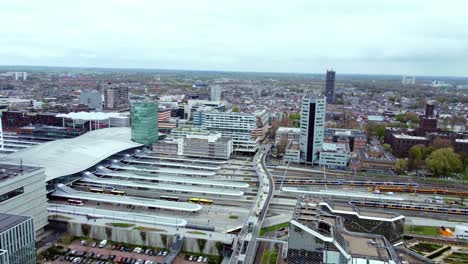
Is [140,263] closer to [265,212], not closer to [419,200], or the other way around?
[265,212]

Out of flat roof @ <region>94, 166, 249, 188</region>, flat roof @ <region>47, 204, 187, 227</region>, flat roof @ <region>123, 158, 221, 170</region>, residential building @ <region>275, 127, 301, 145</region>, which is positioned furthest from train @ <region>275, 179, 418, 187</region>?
residential building @ <region>275, 127, 301, 145</region>

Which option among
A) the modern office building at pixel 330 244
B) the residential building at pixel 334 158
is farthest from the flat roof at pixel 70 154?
the residential building at pixel 334 158

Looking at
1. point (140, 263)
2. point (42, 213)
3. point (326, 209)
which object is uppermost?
point (326, 209)

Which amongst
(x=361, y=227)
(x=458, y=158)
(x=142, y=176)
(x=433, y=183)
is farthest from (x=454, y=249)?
(x=142, y=176)

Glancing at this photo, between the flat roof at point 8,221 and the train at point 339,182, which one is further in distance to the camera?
the train at point 339,182

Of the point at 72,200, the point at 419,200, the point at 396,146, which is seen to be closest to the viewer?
the point at 72,200

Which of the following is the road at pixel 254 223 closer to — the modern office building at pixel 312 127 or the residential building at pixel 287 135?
the modern office building at pixel 312 127
